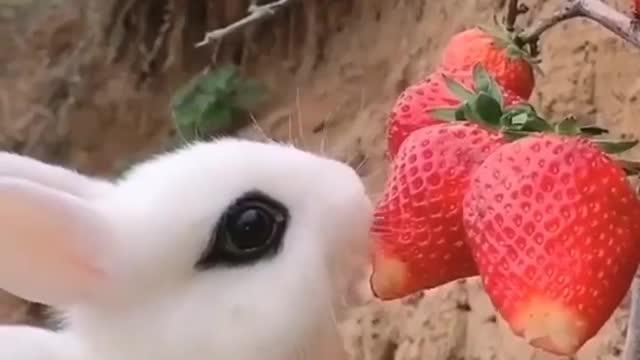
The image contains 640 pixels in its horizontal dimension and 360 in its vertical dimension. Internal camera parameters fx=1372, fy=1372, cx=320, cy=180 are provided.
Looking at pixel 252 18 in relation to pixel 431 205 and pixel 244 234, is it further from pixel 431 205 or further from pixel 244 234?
pixel 431 205

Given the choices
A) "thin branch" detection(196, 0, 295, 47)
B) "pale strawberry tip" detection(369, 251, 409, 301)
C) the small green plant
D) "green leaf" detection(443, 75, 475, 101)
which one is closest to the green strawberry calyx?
"green leaf" detection(443, 75, 475, 101)

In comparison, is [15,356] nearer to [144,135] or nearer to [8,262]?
[8,262]

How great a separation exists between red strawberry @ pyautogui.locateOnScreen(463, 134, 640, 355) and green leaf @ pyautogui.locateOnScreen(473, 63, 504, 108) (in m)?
0.08

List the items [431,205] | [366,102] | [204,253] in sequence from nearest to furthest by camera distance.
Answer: [431,205], [204,253], [366,102]

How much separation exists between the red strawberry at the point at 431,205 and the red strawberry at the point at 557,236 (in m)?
0.05

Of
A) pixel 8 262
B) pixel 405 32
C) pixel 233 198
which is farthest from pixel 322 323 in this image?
pixel 405 32

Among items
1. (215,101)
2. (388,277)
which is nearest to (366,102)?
(215,101)

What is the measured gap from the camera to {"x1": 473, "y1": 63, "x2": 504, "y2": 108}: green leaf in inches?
33.7

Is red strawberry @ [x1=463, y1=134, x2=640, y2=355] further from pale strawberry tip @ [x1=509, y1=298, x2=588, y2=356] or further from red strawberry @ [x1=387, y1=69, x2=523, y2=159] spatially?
Result: red strawberry @ [x1=387, y1=69, x2=523, y2=159]

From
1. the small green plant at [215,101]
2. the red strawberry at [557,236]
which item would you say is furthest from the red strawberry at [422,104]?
the small green plant at [215,101]

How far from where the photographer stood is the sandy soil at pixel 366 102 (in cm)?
156

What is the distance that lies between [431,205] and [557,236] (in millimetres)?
108

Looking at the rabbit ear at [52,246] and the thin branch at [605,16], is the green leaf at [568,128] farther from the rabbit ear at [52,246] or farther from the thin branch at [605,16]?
the rabbit ear at [52,246]

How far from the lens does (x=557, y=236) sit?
2.48ft
